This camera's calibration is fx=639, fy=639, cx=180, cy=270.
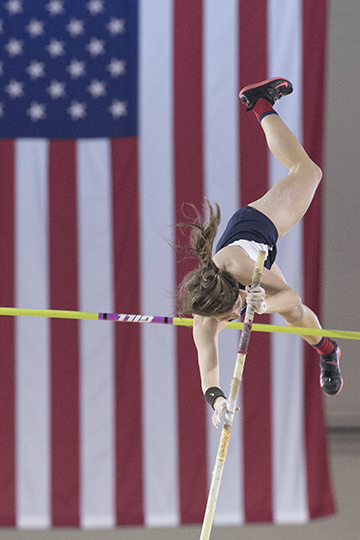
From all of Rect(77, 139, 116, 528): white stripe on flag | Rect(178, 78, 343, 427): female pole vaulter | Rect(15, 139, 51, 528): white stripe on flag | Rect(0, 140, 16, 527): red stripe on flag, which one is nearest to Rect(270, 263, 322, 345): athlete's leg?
Rect(178, 78, 343, 427): female pole vaulter

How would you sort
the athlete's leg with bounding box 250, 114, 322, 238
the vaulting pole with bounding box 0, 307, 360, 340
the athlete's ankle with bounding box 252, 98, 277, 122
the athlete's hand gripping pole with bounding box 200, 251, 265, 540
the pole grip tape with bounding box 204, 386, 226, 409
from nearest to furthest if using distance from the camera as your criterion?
the athlete's hand gripping pole with bounding box 200, 251, 265, 540
the pole grip tape with bounding box 204, 386, 226, 409
the vaulting pole with bounding box 0, 307, 360, 340
the athlete's leg with bounding box 250, 114, 322, 238
the athlete's ankle with bounding box 252, 98, 277, 122

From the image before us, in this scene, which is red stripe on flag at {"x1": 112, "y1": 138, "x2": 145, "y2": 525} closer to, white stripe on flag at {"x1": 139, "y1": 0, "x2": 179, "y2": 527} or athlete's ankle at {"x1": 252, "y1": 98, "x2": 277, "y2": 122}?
white stripe on flag at {"x1": 139, "y1": 0, "x2": 179, "y2": 527}

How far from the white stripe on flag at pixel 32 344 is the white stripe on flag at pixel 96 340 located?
0.22 meters

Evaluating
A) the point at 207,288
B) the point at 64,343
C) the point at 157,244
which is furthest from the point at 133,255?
the point at 207,288

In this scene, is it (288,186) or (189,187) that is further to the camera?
(189,187)

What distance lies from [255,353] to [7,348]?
4.86 feet

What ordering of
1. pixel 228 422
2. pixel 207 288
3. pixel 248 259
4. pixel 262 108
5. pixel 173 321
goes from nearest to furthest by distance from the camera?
pixel 228 422 → pixel 207 288 → pixel 248 259 → pixel 173 321 → pixel 262 108

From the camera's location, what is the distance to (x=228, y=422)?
223 cm

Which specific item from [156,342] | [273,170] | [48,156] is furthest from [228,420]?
[48,156]

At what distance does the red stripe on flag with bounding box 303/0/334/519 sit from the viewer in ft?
12.3

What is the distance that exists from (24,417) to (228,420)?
1.97 m

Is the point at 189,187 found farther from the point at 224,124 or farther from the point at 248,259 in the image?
the point at 248,259

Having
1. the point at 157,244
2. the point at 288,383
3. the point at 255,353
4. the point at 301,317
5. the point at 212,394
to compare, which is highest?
the point at 157,244

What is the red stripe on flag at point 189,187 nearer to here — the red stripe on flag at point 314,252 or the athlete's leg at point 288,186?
the red stripe on flag at point 314,252
